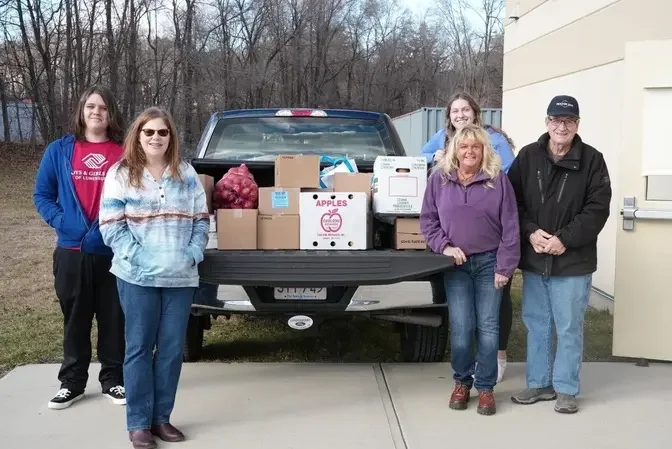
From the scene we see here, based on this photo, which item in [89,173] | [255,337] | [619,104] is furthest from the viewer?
[619,104]

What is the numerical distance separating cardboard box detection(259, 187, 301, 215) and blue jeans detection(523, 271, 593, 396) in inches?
56.0

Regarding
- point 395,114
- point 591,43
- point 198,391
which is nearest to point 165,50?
point 395,114

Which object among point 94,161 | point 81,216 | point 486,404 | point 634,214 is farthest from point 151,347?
point 634,214

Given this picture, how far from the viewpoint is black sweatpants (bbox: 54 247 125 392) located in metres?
3.95

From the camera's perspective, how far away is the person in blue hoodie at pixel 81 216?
153 inches

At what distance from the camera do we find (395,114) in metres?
39.6

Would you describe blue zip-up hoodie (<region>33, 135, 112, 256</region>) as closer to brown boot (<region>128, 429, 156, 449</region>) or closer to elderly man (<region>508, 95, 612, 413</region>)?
brown boot (<region>128, 429, 156, 449</region>)

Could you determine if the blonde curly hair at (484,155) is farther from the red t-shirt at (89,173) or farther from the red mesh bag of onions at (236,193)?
the red t-shirt at (89,173)

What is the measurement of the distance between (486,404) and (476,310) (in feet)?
1.74

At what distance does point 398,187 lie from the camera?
4109 mm

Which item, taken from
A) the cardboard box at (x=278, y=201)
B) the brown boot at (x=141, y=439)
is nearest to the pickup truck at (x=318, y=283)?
the cardboard box at (x=278, y=201)

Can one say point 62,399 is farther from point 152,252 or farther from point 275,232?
point 275,232

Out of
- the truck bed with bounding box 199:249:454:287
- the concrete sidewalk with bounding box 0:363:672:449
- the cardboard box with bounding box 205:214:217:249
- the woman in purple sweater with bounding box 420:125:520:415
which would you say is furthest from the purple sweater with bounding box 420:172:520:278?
the cardboard box with bounding box 205:214:217:249

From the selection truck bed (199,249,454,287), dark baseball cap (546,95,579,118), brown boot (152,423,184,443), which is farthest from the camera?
dark baseball cap (546,95,579,118)
